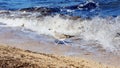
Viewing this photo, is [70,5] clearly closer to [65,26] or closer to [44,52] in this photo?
[65,26]

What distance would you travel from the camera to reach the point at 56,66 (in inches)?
218

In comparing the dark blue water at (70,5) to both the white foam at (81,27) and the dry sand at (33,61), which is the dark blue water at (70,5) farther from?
the dry sand at (33,61)

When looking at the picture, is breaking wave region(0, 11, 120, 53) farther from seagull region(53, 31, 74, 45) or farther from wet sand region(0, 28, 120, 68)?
wet sand region(0, 28, 120, 68)

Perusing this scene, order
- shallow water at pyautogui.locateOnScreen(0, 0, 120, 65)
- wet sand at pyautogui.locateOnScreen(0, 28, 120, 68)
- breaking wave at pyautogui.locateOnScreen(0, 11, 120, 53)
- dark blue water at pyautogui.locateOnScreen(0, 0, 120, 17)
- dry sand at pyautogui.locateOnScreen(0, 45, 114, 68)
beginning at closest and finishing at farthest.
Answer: dry sand at pyautogui.locateOnScreen(0, 45, 114, 68), wet sand at pyautogui.locateOnScreen(0, 28, 120, 68), shallow water at pyautogui.locateOnScreen(0, 0, 120, 65), breaking wave at pyautogui.locateOnScreen(0, 11, 120, 53), dark blue water at pyautogui.locateOnScreen(0, 0, 120, 17)

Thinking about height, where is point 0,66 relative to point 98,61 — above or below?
above

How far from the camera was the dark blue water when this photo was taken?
12.8 m

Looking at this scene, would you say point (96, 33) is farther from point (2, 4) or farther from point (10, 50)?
point (2, 4)

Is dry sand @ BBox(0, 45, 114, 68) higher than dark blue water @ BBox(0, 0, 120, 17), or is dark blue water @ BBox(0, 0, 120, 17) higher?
dry sand @ BBox(0, 45, 114, 68)

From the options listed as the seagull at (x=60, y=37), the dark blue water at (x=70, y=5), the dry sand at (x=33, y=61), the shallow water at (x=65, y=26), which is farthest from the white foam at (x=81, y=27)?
the dry sand at (x=33, y=61)

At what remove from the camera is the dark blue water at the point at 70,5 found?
12766 millimetres

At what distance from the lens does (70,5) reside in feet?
48.2

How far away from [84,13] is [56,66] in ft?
24.6

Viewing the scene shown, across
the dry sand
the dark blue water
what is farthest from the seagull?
the dark blue water

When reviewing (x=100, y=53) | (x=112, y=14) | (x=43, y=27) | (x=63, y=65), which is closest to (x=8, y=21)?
(x=43, y=27)
